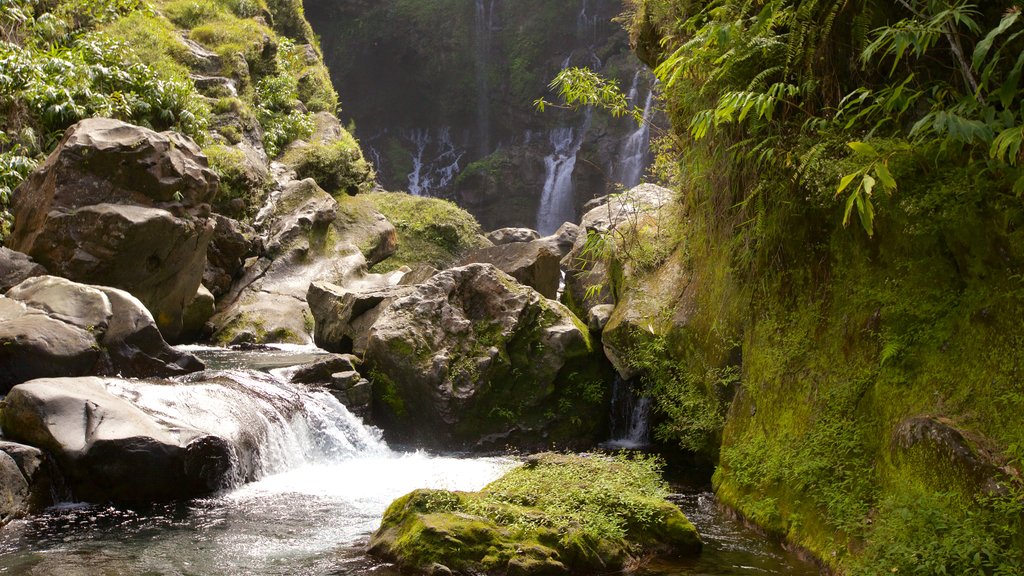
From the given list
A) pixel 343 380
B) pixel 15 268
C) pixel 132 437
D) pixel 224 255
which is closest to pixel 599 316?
pixel 343 380

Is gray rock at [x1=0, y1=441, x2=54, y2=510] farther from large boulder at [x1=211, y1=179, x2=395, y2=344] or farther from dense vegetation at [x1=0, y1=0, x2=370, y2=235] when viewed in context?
large boulder at [x1=211, y1=179, x2=395, y2=344]

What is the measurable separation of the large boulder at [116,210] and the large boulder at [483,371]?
3829 mm

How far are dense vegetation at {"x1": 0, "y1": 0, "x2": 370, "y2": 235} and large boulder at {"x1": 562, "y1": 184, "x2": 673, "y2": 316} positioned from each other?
8.63m

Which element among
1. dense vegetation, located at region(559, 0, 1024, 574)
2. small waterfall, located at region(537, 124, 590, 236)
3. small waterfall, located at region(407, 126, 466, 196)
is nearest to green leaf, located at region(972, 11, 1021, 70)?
dense vegetation, located at region(559, 0, 1024, 574)

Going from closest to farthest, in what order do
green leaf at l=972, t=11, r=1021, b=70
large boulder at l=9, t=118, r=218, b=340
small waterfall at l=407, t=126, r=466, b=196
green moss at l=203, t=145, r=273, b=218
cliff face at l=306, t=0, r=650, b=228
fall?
green leaf at l=972, t=11, r=1021, b=70 → large boulder at l=9, t=118, r=218, b=340 → green moss at l=203, t=145, r=273, b=218 → cliff face at l=306, t=0, r=650, b=228 → small waterfall at l=407, t=126, r=466, b=196

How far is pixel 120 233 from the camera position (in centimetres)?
1173

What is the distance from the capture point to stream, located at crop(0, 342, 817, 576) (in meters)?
5.86

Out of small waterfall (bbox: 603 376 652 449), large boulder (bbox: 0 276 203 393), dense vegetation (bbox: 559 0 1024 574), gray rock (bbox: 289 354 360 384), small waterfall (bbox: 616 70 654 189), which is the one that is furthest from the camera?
small waterfall (bbox: 616 70 654 189)

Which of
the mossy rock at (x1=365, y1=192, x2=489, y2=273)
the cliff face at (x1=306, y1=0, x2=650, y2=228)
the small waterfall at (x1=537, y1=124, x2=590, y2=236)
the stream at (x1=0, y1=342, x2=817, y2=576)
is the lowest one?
the stream at (x1=0, y1=342, x2=817, y2=576)

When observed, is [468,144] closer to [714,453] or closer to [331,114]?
[331,114]

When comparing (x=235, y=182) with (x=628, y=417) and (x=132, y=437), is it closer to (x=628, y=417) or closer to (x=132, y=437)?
(x=628, y=417)

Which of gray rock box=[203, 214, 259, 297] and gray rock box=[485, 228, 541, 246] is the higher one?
gray rock box=[485, 228, 541, 246]

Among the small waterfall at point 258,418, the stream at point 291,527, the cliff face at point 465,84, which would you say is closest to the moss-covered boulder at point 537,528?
the stream at point 291,527

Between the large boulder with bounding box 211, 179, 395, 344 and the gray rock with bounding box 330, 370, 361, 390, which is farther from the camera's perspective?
the large boulder with bounding box 211, 179, 395, 344
